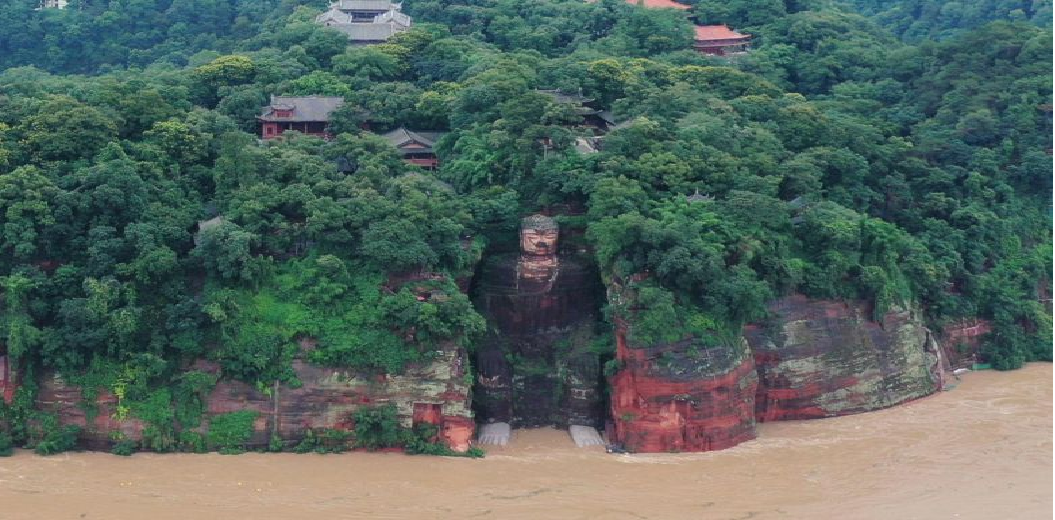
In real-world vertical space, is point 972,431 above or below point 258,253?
below

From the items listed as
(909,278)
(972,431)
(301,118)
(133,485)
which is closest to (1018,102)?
(909,278)

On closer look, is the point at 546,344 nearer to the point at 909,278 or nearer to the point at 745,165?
the point at 745,165

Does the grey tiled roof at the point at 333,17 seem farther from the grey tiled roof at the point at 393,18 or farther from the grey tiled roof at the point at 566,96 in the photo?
the grey tiled roof at the point at 566,96

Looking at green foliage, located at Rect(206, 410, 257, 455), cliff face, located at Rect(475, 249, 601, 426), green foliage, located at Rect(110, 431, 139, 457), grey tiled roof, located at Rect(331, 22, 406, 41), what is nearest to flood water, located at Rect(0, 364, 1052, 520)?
green foliage, located at Rect(110, 431, 139, 457)

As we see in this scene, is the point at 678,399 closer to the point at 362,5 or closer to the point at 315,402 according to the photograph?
the point at 315,402

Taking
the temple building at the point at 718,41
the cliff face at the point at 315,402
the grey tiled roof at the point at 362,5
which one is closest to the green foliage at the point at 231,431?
the cliff face at the point at 315,402
